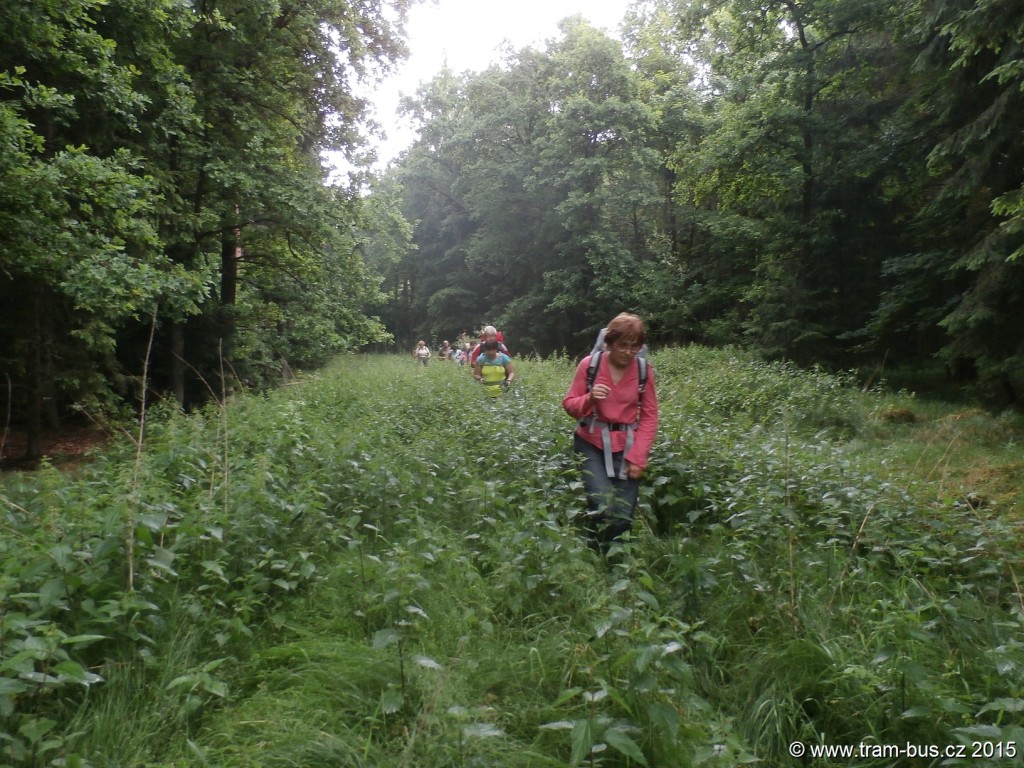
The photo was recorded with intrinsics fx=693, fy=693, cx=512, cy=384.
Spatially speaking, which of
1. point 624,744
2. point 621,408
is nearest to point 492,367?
point 621,408

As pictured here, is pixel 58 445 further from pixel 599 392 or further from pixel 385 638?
pixel 385 638

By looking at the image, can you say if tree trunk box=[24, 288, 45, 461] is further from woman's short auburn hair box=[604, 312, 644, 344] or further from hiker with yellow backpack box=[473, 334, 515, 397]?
woman's short auburn hair box=[604, 312, 644, 344]

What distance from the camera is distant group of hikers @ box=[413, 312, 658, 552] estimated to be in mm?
4605

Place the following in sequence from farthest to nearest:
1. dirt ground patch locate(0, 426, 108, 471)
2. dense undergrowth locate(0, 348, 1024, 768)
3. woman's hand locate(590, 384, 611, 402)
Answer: dirt ground patch locate(0, 426, 108, 471) < woman's hand locate(590, 384, 611, 402) < dense undergrowth locate(0, 348, 1024, 768)

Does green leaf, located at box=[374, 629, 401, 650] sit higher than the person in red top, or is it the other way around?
the person in red top

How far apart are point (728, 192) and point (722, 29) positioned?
17.1 ft

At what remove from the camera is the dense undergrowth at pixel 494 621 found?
2578 mm

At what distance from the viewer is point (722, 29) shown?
21.6m

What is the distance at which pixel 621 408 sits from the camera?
4.70 meters

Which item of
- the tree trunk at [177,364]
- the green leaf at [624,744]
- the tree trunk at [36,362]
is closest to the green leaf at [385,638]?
the green leaf at [624,744]

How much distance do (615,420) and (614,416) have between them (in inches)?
1.2

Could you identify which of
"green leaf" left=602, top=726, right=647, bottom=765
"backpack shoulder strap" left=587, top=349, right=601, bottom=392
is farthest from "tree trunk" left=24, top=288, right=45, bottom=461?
"green leaf" left=602, top=726, right=647, bottom=765

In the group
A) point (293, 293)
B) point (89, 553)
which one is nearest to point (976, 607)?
point (89, 553)

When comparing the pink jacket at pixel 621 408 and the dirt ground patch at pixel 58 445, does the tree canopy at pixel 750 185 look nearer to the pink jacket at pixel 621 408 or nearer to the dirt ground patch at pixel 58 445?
the pink jacket at pixel 621 408
